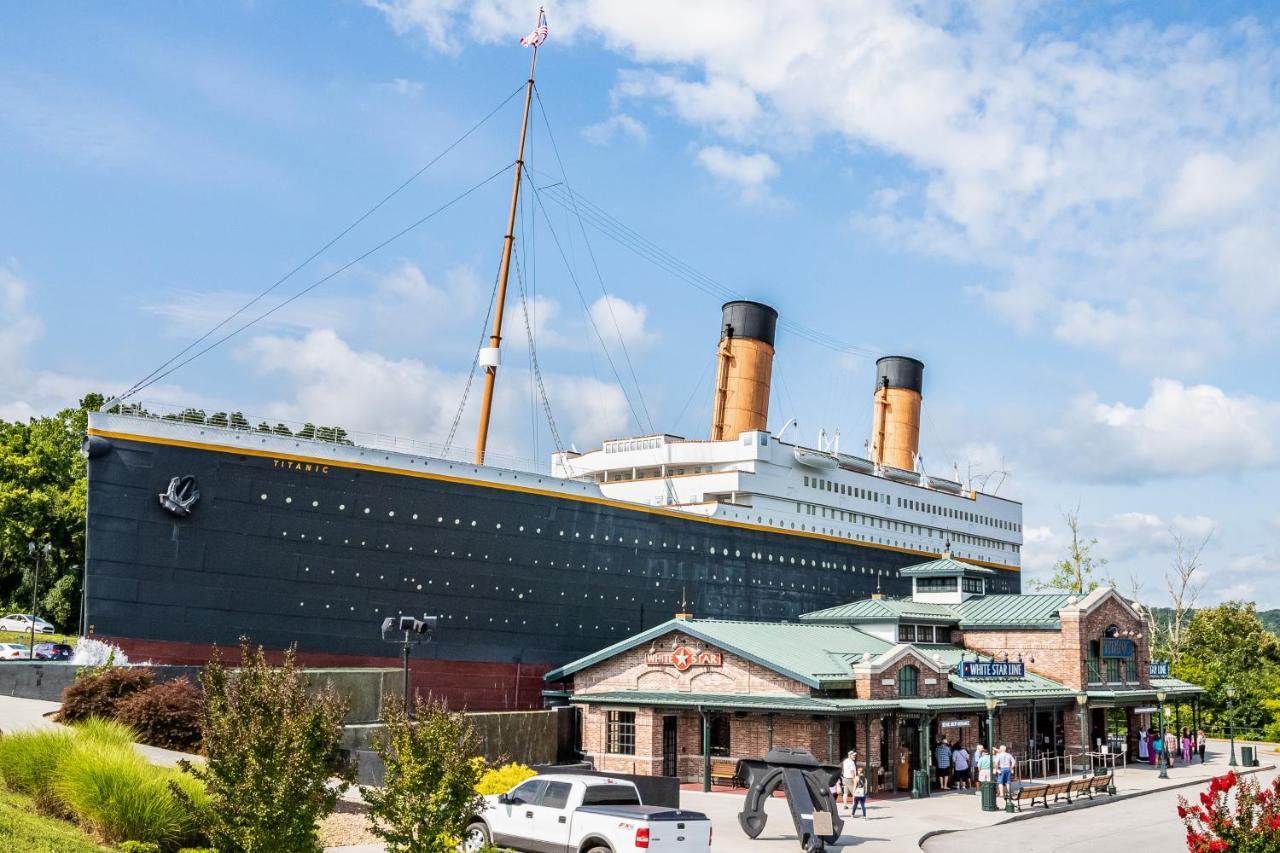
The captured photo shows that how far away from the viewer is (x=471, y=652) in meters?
35.6

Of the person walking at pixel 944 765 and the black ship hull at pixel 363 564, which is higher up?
the black ship hull at pixel 363 564

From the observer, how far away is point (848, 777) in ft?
86.8

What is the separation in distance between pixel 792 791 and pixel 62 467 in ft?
179

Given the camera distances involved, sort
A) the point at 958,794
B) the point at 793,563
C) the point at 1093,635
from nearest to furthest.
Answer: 1. the point at 958,794
2. the point at 1093,635
3. the point at 793,563

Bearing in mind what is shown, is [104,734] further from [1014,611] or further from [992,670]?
[1014,611]

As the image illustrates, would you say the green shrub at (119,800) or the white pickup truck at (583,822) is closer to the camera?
the green shrub at (119,800)

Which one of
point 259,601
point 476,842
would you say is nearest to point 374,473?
point 259,601

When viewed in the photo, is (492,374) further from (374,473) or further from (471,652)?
(471,652)

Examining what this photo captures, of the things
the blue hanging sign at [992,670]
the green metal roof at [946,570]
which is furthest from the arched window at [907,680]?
the green metal roof at [946,570]

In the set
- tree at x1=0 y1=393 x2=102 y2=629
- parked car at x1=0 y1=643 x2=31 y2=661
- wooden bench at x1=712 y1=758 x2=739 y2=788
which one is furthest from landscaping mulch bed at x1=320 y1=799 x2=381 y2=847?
tree at x1=0 y1=393 x2=102 y2=629

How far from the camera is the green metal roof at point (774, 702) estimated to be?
1121 inches

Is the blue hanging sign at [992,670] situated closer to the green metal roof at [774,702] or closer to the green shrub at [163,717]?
the green metal roof at [774,702]

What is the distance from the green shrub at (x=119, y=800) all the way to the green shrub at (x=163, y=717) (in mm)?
8845

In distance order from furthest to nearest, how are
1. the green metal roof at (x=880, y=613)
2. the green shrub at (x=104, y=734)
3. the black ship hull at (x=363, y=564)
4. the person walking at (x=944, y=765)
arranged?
the green metal roof at (x=880, y=613) < the person walking at (x=944, y=765) < the black ship hull at (x=363, y=564) < the green shrub at (x=104, y=734)
